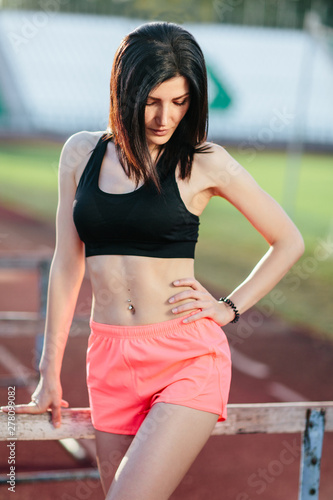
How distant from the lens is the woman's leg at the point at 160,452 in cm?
167

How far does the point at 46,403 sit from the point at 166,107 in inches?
37.7

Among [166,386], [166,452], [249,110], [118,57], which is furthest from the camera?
[249,110]

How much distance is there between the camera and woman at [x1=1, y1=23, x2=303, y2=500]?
187cm

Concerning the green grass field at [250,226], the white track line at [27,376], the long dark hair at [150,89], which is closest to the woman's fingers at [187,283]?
the long dark hair at [150,89]

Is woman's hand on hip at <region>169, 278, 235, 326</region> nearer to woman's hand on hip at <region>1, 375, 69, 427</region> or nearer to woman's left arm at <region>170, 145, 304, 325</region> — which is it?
woman's left arm at <region>170, 145, 304, 325</region>

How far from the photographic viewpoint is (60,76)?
34.1 metres

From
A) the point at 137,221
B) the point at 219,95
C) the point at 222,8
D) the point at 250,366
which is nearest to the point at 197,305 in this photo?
the point at 137,221

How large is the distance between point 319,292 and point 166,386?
301 inches

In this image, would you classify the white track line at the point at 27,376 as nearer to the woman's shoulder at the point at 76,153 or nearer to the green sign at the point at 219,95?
the woman's shoulder at the point at 76,153

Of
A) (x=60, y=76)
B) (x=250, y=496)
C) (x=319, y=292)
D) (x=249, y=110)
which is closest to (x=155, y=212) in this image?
(x=250, y=496)

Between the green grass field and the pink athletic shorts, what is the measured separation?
5511mm

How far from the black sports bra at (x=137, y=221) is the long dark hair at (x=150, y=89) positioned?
7 cm

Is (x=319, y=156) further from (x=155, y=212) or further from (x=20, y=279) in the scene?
(x=155, y=212)

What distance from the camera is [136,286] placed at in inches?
76.4
